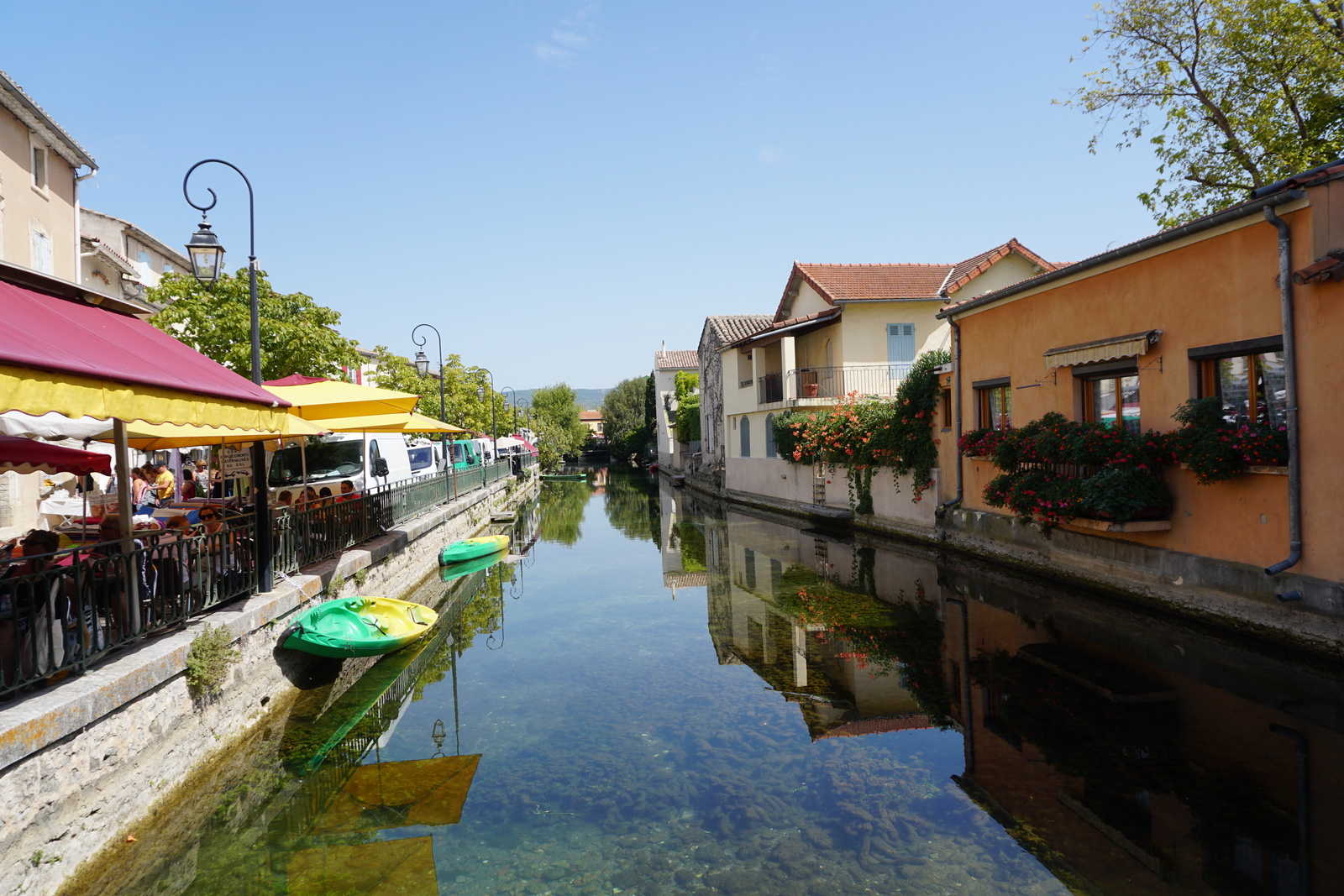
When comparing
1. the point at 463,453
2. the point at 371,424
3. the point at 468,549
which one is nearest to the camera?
the point at 371,424

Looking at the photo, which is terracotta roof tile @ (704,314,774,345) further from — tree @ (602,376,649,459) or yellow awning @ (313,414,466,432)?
tree @ (602,376,649,459)

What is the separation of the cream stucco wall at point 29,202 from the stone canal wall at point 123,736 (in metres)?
11.8

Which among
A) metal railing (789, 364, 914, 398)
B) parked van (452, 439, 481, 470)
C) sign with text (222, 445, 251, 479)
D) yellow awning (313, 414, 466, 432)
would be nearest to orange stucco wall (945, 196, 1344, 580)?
yellow awning (313, 414, 466, 432)

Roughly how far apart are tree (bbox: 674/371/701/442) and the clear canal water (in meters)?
33.0

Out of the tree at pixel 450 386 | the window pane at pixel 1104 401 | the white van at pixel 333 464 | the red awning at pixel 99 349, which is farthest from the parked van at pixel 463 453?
the red awning at pixel 99 349

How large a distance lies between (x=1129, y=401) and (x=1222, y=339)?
1.94 m

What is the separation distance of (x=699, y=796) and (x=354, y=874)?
7.75 ft

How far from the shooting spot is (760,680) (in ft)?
27.6

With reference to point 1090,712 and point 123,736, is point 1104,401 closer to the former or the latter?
point 1090,712

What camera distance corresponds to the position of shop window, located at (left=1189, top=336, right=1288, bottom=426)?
833cm

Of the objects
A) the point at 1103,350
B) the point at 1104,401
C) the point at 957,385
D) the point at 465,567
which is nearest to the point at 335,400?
the point at 465,567

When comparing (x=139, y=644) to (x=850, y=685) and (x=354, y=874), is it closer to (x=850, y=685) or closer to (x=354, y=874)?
(x=354, y=874)

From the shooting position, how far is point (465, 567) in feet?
53.5

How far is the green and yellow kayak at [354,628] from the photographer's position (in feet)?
25.5
